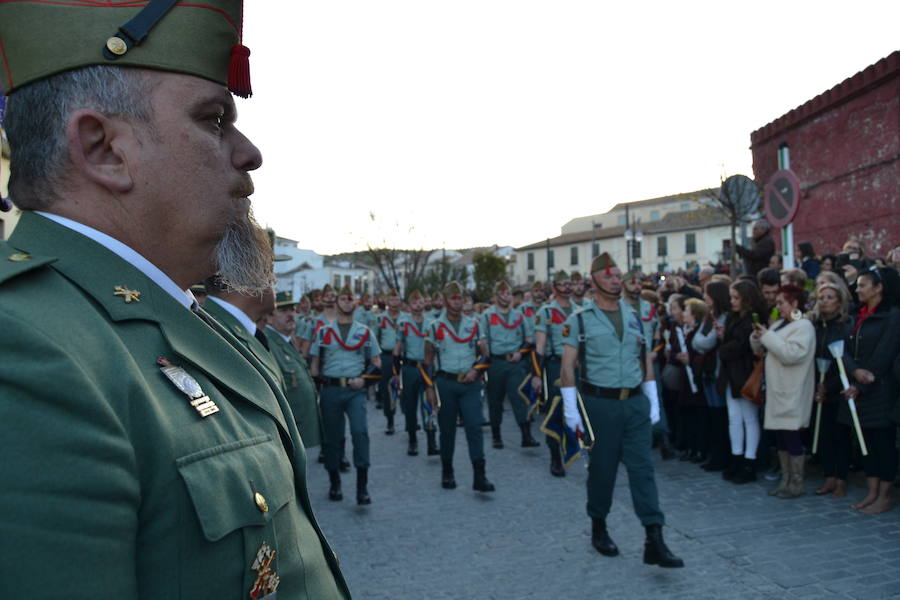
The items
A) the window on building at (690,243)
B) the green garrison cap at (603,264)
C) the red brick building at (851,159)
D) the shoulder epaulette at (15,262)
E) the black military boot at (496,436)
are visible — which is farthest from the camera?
the window on building at (690,243)

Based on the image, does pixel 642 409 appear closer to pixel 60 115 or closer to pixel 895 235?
pixel 60 115

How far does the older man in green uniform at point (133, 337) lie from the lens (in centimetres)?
88

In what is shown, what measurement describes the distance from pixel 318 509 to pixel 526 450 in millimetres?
3753

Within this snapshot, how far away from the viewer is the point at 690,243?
64.6 metres

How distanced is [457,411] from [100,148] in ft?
24.2

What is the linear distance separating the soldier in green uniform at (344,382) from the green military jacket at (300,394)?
107 centimetres

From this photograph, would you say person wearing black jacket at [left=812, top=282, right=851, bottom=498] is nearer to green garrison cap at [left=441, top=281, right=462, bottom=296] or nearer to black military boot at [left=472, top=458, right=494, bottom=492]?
black military boot at [left=472, top=458, right=494, bottom=492]

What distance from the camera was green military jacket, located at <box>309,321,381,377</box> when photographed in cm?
795

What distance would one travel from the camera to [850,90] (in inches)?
610

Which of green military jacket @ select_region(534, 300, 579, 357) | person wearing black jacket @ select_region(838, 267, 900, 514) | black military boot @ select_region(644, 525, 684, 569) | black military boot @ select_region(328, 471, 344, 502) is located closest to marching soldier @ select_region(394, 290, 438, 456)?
green military jacket @ select_region(534, 300, 579, 357)

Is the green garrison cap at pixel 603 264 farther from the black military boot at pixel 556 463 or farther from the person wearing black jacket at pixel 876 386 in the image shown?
the black military boot at pixel 556 463

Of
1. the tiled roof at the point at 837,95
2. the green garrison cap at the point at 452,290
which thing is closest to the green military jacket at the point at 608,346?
the green garrison cap at the point at 452,290

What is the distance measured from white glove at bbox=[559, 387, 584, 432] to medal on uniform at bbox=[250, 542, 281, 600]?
4.75 meters

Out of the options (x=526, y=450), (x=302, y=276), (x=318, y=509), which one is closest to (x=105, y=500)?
(x=318, y=509)
